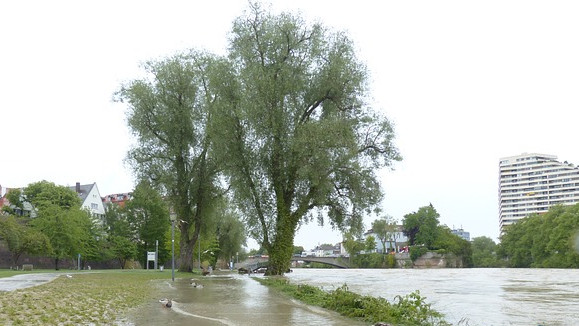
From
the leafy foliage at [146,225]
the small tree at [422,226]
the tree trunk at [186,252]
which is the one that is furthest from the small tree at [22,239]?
the small tree at [422,226]

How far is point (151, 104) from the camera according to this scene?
41094 mm

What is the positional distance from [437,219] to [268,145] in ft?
379

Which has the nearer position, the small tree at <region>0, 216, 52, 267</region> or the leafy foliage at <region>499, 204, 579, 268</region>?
the small tree at <region>0, 216, 52, 267</region>

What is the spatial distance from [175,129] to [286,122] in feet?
39.1

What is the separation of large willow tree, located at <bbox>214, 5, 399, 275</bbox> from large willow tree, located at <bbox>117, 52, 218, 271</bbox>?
22.3 ft

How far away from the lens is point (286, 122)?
Result: 3303 centimetres

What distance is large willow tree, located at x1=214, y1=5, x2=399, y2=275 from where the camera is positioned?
32906 mm

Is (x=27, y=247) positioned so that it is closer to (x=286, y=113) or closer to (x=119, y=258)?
(x=119, y=258)

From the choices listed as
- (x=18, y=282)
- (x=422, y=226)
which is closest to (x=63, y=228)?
(x=18, y=282)

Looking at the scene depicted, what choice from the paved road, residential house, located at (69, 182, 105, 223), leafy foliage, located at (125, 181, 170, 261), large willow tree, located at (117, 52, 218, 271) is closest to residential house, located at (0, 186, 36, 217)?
residential house, located at (69, 182, 105, 223)

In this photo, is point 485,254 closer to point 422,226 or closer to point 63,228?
point 422,226

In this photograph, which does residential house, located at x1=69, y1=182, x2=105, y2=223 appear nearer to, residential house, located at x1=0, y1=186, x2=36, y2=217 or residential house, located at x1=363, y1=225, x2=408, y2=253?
residential house, located at x1=0, y1=186, x2=36, y2=217

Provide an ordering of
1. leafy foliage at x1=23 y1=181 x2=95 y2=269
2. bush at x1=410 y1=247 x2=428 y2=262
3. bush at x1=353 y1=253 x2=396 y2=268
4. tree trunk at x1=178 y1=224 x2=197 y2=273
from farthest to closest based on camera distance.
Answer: bush at x1=353 y1=253 x2=396 y2=268, bush at x1=410 y1=247 x2=428 y2=262, leafy foliage at x1=23 y1=181 x2=95 y2=269, tree trunk at x1=178 y1=224 x2=197 y2=273

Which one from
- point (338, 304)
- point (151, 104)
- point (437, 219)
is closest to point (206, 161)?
point (151, 104)
